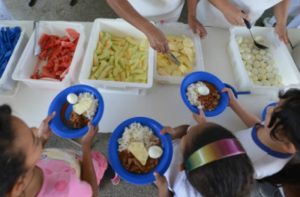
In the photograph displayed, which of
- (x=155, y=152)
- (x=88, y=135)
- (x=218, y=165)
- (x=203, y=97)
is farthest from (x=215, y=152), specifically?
(x=88, y=135)

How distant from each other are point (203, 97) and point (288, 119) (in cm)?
31

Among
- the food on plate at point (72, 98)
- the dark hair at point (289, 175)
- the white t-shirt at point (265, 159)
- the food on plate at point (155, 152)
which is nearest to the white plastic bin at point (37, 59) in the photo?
the food on plate at point (72, 98)

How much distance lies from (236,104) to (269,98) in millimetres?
222

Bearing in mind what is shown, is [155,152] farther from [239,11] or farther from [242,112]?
[239,11]

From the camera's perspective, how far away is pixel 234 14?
102 cm

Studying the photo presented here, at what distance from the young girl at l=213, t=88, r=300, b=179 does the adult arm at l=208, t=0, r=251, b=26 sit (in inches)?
18.1

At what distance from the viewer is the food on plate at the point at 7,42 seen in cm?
89

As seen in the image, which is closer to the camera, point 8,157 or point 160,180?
point 8,157

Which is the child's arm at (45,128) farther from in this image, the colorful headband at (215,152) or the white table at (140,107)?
the colorful headband at (215,152)

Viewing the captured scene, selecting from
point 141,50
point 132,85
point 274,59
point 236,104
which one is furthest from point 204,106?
point 274,59

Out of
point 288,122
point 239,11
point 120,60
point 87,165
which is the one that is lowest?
point 87,165

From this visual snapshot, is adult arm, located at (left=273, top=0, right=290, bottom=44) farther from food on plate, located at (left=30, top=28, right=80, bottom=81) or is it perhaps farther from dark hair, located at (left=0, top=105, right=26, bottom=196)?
dark hair, located at (left=0, top=105, right=26, bottom=196)

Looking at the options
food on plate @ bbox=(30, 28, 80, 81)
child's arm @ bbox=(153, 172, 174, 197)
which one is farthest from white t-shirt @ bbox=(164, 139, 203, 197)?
food on plate @ bbox=(30, 28, 80, 81)

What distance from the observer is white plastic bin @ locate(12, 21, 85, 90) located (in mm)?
824
